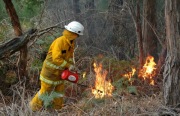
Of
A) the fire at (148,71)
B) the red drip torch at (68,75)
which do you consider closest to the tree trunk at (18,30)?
the red drip torch at (68,75)

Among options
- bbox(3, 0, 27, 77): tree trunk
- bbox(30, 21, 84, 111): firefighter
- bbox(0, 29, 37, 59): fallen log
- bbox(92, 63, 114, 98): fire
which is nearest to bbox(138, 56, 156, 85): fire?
bbox(92, 63, 114, 98): fire

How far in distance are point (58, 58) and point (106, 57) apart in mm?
4620

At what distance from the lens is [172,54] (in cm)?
497

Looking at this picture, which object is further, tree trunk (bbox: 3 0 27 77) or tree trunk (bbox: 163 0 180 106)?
tree trunk (bbox: 3 0 27 77)

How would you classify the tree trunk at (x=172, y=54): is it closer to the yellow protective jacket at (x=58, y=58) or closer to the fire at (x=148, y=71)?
the yellow protective jacket at (x=58, y=58)

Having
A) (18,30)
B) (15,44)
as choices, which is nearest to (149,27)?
(18,30)

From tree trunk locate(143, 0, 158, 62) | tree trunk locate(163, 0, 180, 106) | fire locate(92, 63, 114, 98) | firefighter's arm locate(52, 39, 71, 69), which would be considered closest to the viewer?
tree trunk locate(163, 0, 180, 106)

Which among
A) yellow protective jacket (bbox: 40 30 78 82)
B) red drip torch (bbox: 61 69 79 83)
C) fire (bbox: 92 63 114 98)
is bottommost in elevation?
fire (bbox: 92 63 114 98)

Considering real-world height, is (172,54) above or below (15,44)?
below

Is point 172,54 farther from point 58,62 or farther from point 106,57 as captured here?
point 106,57

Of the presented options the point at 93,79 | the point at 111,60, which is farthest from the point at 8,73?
the point at 111,60

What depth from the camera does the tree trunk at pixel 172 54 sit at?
4.83 meters

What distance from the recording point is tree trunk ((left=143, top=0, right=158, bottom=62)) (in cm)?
960

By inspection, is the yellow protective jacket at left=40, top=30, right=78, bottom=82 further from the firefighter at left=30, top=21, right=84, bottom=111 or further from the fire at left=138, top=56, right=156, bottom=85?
the fire at left=138, top=56, right=156, bottom=85
